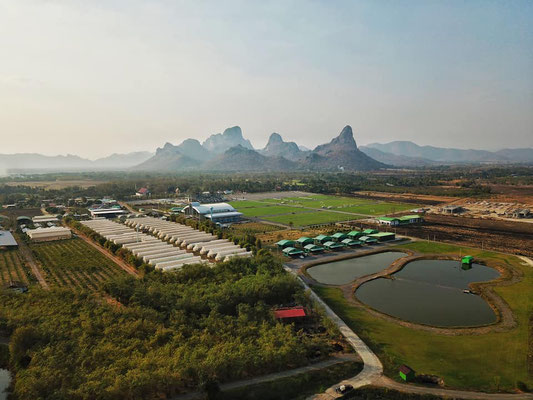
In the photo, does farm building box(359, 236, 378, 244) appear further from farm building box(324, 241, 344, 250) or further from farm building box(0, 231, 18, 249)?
farm building box(0, 231, 18, 249)

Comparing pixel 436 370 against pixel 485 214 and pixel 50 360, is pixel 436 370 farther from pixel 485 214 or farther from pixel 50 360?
pixel 485 214

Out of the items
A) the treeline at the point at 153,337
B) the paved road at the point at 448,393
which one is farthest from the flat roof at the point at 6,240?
the paved road at the point at 448,393

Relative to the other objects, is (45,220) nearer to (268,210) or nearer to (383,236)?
(268,210)

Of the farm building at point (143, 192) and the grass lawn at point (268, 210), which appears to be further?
the farm building at point (143, 192)

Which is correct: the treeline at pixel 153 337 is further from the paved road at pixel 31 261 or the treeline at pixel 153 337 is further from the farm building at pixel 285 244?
the farm building at pixel 285 244

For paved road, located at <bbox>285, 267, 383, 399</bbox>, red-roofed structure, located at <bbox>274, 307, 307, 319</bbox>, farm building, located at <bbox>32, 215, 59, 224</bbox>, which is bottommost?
paved road, located at <bbox>285, 267, 383, 399</bbox>

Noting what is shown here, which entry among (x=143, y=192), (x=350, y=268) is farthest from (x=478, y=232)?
(x=143, y=192)

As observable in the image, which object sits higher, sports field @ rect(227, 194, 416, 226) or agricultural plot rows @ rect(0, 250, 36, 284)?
sports field @ rect(227, 194, 416, 226)

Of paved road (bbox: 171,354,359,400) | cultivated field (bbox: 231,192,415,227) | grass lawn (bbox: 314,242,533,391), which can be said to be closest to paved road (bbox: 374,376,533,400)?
grass lawn (bbox: 314,242,533,391)
